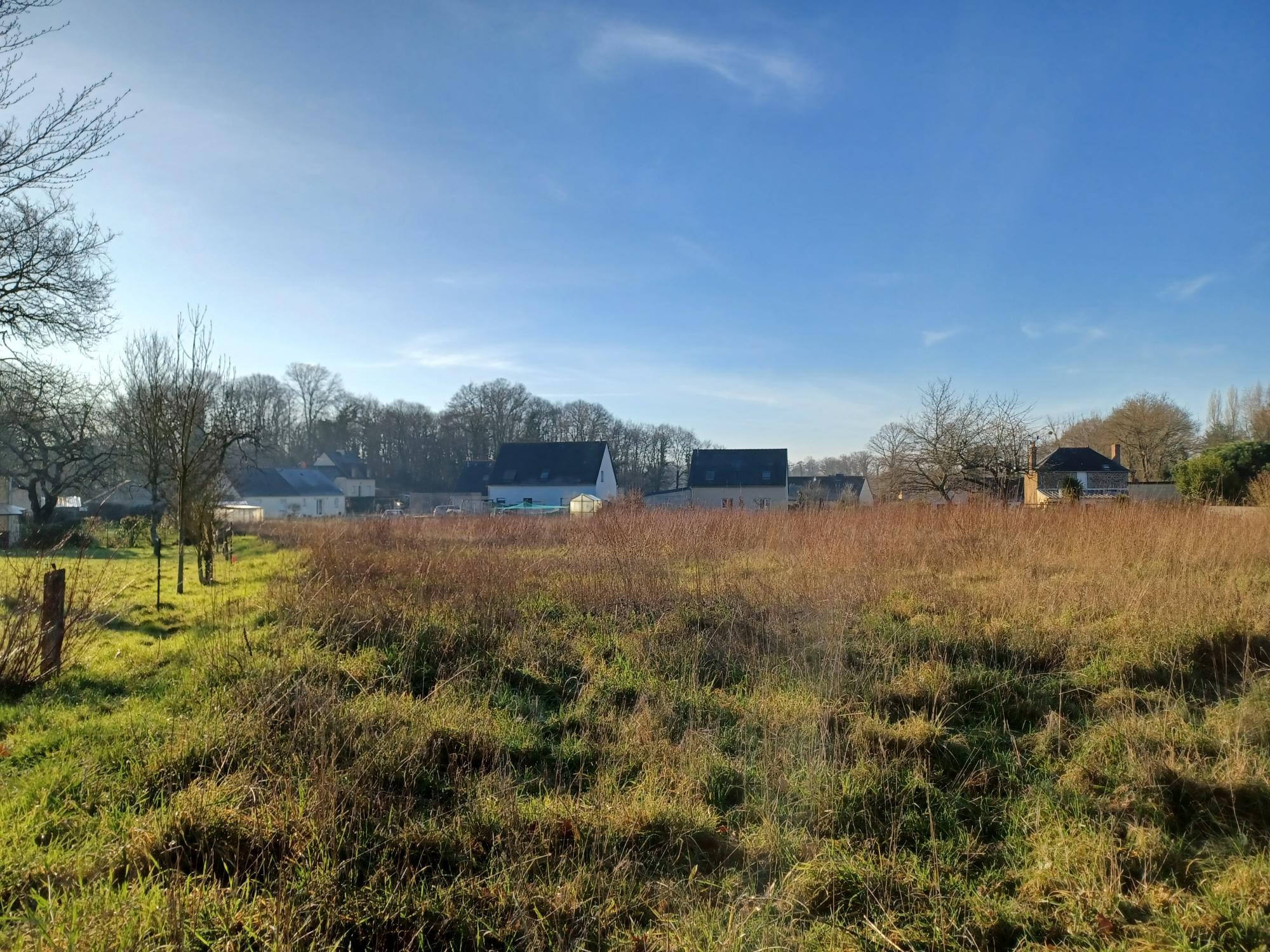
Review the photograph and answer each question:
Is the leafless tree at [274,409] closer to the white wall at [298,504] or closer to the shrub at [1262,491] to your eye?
the white wall at [298,504]

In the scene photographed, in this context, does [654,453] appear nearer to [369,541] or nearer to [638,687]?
[369,541]

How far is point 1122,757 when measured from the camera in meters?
4.45

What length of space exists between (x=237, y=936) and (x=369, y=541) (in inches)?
432

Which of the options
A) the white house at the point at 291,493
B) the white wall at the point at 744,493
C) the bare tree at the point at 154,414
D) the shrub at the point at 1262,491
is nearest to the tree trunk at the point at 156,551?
the bare tree at the point at 154,414

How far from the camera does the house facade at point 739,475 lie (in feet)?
147

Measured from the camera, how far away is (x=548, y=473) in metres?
48.3

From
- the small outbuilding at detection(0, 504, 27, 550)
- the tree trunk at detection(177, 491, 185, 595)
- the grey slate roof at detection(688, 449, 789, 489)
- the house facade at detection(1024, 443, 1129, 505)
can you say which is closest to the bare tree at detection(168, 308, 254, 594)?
the tree trunk at detection(177, 491, 185, 595)

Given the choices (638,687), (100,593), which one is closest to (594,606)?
(638,687)

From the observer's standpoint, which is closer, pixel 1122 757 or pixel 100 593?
pixel 1122 757

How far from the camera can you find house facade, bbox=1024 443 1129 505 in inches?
1136

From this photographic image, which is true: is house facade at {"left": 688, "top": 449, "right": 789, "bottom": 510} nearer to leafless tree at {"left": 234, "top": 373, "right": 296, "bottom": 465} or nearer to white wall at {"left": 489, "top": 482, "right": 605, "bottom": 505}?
white wall at {"left": 489, "top": 482, "right": 605, "bottom": 505}

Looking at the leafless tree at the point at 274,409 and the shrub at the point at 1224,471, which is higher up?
the leafless tree at the point at 274,409

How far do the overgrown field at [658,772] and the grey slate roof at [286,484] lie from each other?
45996mm

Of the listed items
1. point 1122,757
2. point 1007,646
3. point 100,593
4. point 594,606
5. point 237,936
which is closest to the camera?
point 237,936
